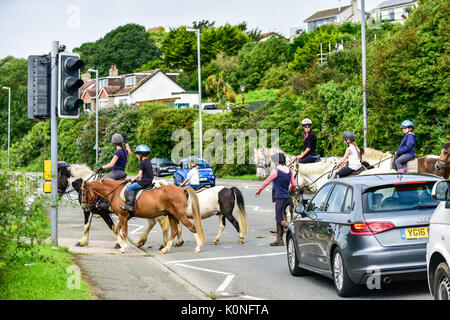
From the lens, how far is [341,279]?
9805 mm

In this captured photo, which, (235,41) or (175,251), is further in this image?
(235,41)

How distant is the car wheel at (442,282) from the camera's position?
754 centimetres

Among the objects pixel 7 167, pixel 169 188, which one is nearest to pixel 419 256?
pixel 7 167

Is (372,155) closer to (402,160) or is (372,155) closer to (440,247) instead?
(402,160)

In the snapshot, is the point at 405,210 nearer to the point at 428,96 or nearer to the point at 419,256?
the point at 419,256

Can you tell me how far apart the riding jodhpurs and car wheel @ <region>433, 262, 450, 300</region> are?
1034 centimetres

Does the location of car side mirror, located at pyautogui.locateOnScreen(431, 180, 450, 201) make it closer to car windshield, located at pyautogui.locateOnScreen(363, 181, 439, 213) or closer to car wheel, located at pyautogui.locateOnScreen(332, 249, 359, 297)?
car windshield, located at pyautogui.locateOnScreen(363, 181, 439, 213)

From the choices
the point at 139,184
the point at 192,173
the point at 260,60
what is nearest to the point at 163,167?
the point at 260,60

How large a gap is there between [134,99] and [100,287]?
8900 centimetres

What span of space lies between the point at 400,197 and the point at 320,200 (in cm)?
180

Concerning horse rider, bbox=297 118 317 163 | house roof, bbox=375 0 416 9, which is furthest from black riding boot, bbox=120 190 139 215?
house roof, bbox=375 0 416 9

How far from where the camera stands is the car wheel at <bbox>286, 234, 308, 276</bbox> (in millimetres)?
11898
